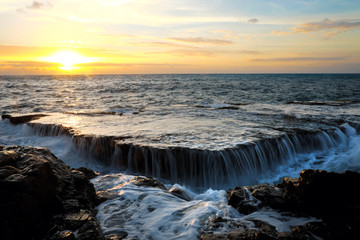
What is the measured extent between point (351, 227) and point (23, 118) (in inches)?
654

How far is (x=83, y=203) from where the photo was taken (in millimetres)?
4707

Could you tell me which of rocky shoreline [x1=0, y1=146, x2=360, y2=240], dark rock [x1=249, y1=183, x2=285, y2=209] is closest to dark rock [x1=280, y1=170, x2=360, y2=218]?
rocky shoreline [x1=0, y1=146, x2=360, y2=240]

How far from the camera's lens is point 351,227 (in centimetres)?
374

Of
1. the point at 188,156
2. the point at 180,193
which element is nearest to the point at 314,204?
the point at 180,193

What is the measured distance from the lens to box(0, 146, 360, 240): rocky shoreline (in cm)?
363

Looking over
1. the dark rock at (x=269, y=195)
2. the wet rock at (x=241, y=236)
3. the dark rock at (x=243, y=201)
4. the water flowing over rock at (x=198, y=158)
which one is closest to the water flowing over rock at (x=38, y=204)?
the wet rock at (x=241, y=236)

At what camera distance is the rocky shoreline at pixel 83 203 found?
363cm

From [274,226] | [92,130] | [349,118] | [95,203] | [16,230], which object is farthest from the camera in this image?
[349,118]

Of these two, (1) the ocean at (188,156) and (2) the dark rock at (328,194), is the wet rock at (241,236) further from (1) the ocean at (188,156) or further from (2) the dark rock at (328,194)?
(2) the dark rock at (328,194)

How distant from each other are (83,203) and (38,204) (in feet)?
3.04

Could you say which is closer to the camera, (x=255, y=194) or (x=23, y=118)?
(x=255, y=194)

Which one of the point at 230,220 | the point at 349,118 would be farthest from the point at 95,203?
the point at 349,118

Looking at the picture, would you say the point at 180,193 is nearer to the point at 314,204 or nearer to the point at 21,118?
the point at 314,204

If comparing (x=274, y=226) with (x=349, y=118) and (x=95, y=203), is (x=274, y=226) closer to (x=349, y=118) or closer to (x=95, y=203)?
(x=95, y=203)
